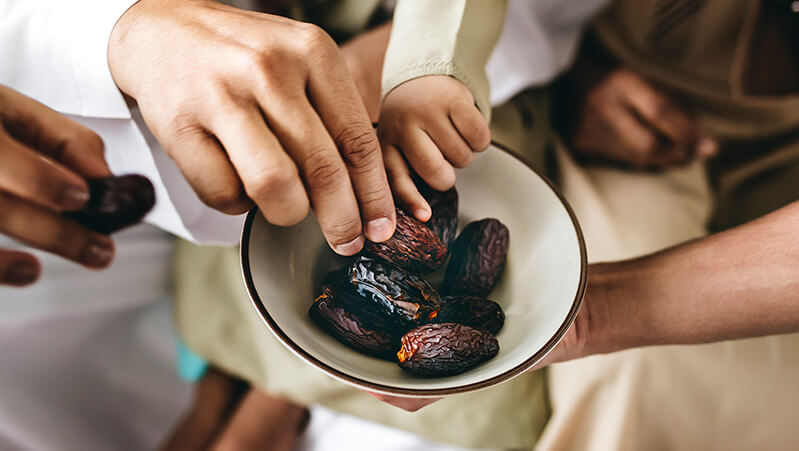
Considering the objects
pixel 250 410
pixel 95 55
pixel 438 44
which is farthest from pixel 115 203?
pixel 250 410

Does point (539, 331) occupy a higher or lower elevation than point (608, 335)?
higher

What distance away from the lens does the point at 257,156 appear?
1.26 feet

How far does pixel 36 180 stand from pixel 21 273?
15cm

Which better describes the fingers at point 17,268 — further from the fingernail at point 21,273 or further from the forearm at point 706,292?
the forearm at point 706,292

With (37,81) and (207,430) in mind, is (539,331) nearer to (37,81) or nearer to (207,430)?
(37,81)

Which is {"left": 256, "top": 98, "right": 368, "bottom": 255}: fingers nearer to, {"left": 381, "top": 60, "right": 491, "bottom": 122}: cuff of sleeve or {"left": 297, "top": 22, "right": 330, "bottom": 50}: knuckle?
{"left": 297, "top": 22, "right": 330, "bottom": 50}: knuckle

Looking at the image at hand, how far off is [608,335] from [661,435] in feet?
0.79

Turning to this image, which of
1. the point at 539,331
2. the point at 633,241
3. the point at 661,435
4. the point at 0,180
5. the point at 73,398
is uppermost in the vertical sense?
the point at 0,180

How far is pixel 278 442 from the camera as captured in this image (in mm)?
867

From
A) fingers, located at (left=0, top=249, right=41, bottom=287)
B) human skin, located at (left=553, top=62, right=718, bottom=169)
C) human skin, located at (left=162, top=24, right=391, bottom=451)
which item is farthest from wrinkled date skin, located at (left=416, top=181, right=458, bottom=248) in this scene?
human skin, located at (left=553, top=62, right=718, bottom=169)

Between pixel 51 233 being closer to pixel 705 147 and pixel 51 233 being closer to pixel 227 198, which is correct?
pixel 227 198

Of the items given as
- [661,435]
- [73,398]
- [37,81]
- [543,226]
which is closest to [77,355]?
[73,398]

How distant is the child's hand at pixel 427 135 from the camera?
1.61 ft

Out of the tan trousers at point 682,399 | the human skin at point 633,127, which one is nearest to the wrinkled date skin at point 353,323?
the tan trousers at point 682,399
